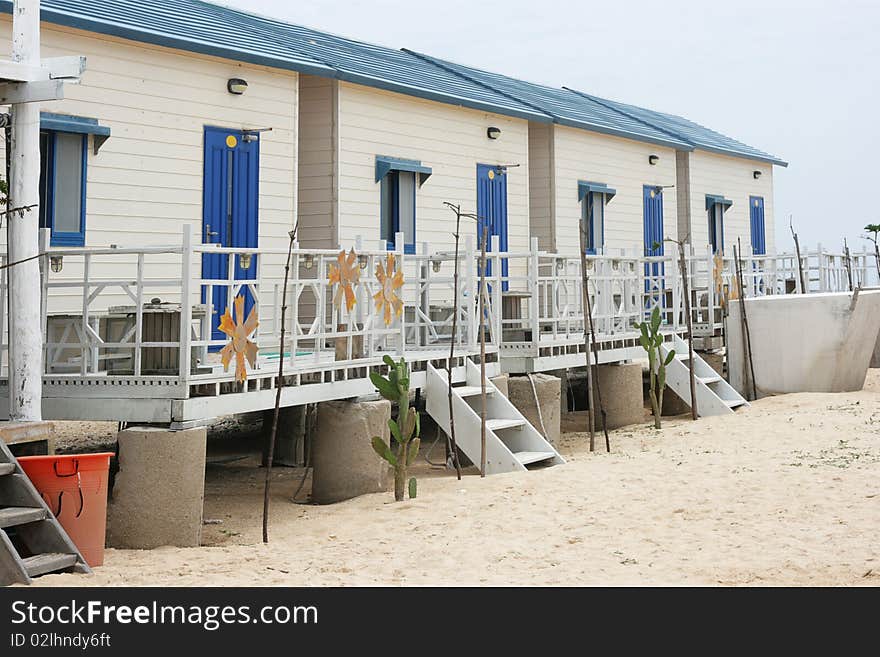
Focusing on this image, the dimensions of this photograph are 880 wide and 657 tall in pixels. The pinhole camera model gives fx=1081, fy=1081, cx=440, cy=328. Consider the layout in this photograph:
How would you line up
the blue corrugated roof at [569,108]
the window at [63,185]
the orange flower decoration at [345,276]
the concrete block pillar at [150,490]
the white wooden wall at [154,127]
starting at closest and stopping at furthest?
the concrete block pillar at [150,490] → the orange flower decoration at [345,276] → the window at [63,185] → the white wooden wall at [154,127] → the blue corrugated roof at [569,108]

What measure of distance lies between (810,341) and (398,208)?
585cm

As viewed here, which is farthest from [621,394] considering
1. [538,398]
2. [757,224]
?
[757,224]

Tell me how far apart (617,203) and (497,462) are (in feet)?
30.1

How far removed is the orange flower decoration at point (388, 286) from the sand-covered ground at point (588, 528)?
1.59 meters

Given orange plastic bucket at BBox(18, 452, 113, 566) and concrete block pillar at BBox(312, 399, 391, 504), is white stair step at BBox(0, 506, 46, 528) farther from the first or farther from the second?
concrete block pillar at BBox(312, 399, 391, 504)

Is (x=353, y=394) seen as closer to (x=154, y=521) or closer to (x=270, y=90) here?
(x=154, y=521)

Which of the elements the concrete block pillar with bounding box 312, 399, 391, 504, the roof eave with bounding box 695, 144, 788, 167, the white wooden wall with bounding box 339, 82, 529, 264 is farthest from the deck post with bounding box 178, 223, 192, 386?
the roof eave with bounding box 695, 144, 788, 167

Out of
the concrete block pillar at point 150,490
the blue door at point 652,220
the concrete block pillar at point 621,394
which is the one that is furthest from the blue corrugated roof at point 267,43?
the concrete block pillar at point 150,490

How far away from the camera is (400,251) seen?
9.80 meters

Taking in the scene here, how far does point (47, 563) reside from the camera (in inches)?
230

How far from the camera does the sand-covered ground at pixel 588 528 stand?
619cm

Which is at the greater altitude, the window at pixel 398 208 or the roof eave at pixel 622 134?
the roof eave at pixel 622 134

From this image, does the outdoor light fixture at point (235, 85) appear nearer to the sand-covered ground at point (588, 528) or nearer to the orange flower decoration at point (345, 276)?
the orange flower decoration at point (345, 276)
